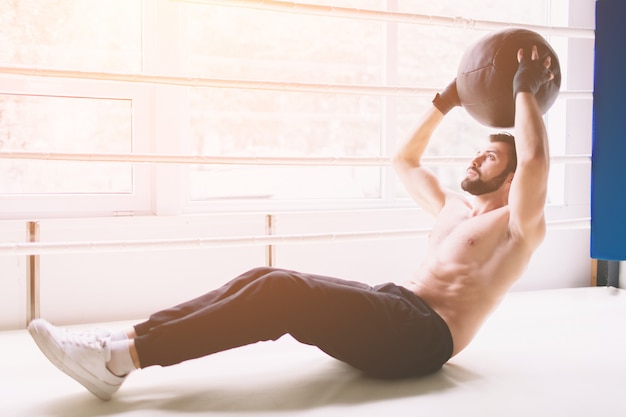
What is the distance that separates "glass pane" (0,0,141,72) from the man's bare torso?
138 cm

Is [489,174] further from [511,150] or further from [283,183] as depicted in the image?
[283,183]

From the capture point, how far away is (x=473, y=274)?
1.45 metres

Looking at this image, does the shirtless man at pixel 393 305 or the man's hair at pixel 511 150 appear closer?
the shirtless man at pixel 393 305

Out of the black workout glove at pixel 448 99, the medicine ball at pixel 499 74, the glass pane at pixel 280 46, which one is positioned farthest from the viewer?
the glass pane at pixel 280 46

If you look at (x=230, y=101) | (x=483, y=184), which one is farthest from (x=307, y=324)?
(x=230, y=101)

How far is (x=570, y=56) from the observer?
2.78m

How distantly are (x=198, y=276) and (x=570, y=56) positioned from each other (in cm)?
196

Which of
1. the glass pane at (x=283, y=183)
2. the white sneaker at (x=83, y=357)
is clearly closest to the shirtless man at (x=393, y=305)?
the white sneaker at (x=83, y=357)

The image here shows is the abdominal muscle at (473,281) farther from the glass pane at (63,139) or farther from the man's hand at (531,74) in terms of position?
the glass pane at (63,139)

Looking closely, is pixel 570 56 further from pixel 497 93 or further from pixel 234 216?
pixel 234 216

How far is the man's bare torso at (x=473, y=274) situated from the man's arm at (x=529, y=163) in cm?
7

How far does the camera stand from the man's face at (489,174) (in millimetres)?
1548

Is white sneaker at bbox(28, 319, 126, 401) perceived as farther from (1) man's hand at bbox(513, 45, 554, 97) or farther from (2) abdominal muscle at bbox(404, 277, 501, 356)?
(1) man's hand at bbox(513, 45, 554, 97)

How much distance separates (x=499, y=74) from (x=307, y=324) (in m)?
0.76
